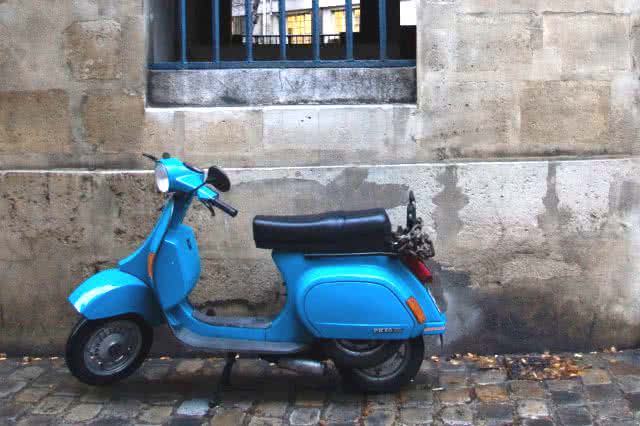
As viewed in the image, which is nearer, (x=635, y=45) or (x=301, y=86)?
(x=635, y=45)

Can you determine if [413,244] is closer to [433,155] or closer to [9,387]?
[433,155]

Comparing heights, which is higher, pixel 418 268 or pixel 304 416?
pixel 418 268

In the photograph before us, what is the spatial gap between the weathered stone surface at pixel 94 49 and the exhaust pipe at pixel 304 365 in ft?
6.89

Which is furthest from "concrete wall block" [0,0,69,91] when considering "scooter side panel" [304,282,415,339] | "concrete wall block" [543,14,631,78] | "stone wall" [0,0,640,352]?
"concrete wall block" [543,14,631,78]

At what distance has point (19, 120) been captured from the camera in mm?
5598

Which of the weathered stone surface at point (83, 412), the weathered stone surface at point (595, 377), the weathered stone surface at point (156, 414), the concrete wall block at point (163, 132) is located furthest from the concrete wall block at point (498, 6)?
the weathered stone surface at point (83, 412)

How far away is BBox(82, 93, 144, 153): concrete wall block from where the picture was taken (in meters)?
5.55

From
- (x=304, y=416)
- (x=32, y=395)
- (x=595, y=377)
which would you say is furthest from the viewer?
(x=595, y=377)

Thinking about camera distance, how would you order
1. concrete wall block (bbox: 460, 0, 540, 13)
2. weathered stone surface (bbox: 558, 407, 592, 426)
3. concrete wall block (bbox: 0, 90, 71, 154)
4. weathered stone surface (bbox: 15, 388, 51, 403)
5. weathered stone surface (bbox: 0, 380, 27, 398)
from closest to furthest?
weathered stone surface (bbox: 558, 407, 592, 426)
weathered stone surface (bbox: 15, 388, 51, 403)
weathered stone surface (bbox: 0, 380, 27, 398)
concrete wall block (bbox: 460, 0, 540, 13)
concrete wall block (bbox: 0, 90, 71, 154)

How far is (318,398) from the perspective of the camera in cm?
496

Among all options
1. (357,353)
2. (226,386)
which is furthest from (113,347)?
(357,353)

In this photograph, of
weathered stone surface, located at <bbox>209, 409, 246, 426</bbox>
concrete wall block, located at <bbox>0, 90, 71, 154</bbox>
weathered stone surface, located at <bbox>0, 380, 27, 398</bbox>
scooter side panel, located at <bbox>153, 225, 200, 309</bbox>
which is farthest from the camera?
concrete wall block, located at <bbox>0, 90, 71, 154</bbox>

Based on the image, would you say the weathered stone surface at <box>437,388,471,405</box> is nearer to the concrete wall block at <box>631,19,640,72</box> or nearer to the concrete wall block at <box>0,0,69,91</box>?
the concrete wall block at <box>631,19,640,72</box>

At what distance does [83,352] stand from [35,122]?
5.27 ft
